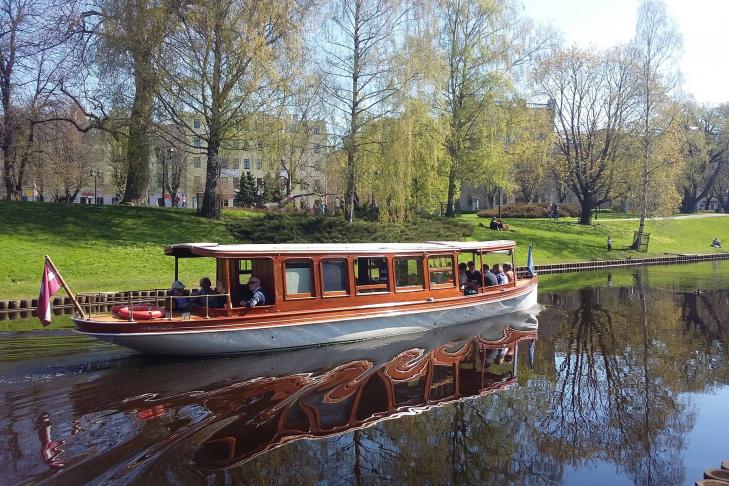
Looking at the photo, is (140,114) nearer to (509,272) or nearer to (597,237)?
(509,272)

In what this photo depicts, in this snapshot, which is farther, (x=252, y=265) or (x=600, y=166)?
(x=600, y=166)

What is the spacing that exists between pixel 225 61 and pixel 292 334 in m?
20.3

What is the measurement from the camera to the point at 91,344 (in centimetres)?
1434

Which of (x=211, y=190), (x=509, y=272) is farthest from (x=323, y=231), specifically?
(x=509, y=272)

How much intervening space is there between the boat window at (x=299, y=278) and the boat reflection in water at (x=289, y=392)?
5.10ft

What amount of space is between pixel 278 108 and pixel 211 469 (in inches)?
984

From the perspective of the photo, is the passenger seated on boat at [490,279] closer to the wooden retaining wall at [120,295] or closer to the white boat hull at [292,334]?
the white boat hull at [292,334]

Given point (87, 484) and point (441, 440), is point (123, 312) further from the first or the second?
point (441, 440)

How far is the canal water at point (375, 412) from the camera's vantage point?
26.2ft

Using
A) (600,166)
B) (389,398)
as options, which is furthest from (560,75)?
(389,398)

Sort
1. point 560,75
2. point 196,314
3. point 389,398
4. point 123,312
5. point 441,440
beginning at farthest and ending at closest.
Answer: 1. point 560,75
2. point 196,314
3. point 123,312
4. point 389,398
5. point 441,440

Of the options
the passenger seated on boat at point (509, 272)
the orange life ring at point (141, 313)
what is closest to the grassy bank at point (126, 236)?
the orange life ring at point (141, 313)

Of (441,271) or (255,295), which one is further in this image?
(441,271)

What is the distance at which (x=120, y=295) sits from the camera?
19.8 meters
